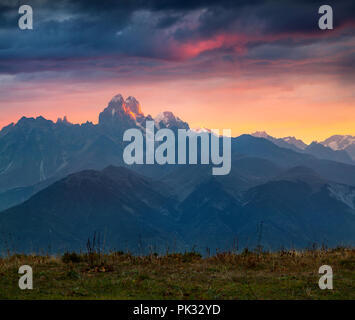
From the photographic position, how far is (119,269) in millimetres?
23438

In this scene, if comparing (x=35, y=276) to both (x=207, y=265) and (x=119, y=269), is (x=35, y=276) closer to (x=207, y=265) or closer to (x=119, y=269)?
(x=119, y=269)

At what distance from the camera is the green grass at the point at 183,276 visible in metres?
18.2

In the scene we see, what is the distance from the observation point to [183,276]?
70.3 ft

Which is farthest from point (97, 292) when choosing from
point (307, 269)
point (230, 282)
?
point (307, 269)

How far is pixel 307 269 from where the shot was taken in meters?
23.3

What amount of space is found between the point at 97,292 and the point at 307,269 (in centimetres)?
1087

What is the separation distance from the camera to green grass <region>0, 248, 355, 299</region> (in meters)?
18.2
